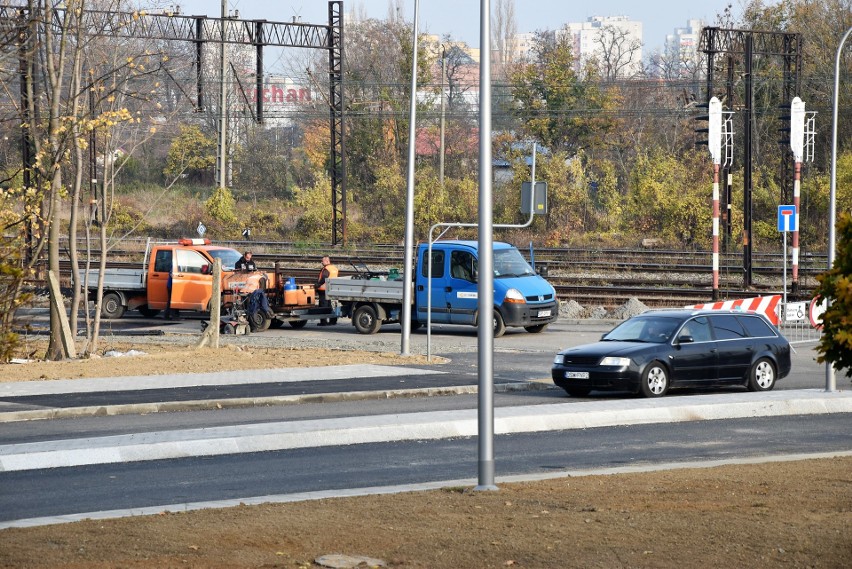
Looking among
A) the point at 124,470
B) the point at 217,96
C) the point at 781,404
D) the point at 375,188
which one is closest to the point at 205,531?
the point at 124,470

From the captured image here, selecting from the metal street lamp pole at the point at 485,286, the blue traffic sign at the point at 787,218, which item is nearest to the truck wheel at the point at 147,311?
the blue traffic sign at the point at 787,218

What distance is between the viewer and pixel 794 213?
3222cm

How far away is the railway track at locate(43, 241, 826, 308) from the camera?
3509cm

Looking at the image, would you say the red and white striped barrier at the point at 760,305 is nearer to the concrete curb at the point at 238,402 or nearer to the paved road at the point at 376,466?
the concrete curb at the point at 238,402

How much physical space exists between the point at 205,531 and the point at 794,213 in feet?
87.2

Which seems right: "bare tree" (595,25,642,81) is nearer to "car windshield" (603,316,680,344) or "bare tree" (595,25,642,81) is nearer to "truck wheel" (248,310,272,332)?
"truck wheel" (248,310,272,332)

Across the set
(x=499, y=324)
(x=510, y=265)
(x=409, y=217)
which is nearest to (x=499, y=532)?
(x=409, y=217)

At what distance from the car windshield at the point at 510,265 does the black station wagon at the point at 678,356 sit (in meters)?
8.98

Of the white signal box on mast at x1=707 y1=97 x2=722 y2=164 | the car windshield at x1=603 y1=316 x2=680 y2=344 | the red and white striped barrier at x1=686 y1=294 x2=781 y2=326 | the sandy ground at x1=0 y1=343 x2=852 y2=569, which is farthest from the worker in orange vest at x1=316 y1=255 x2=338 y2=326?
the sandy ground at x1=0 y1=343 x2=852 y2=569

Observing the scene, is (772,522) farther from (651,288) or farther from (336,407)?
(651,288)

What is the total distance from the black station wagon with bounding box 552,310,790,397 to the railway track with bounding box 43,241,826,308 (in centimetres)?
1048

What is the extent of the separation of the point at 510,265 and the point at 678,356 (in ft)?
34.6

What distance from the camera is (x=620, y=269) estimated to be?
4253 centimetres

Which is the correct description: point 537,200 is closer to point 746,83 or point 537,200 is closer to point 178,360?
point 178,360
